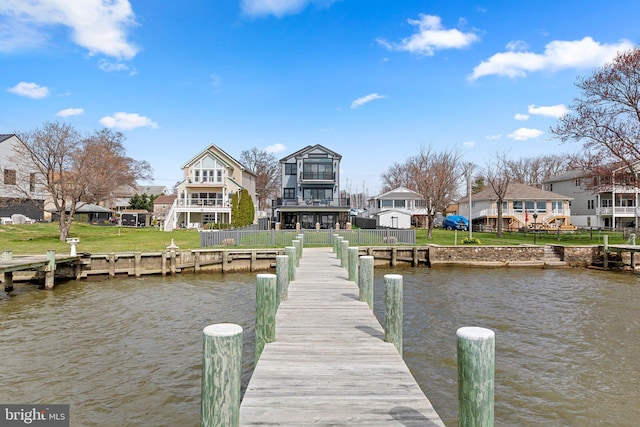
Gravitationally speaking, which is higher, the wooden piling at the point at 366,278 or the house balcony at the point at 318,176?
the house balcony at the point at 318,176

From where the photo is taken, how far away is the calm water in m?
7.79

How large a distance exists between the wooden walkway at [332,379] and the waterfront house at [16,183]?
31876 mm

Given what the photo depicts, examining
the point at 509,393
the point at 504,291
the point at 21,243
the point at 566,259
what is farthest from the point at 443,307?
the point at 21,243

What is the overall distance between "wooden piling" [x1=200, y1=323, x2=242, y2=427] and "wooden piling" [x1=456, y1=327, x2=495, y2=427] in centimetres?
215

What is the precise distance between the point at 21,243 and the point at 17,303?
1560 centimetres

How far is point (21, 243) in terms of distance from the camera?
93.5ft

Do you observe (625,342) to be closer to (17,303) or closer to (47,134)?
(17,303)

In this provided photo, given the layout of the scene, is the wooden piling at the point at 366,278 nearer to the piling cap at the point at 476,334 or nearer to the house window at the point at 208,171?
the piling cap at the point at 476,334

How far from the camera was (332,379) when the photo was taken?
5.24 metres

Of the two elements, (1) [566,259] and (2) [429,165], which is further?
(2) [429,165]

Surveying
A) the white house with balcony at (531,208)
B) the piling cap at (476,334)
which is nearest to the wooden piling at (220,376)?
the piling cap at (476,334)

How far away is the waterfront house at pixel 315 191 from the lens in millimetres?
47000

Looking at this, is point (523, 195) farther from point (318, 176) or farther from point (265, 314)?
point (265, 314)

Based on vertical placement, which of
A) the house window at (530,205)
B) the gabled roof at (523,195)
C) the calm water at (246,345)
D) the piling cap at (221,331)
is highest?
the gabled roof at (523,195)
